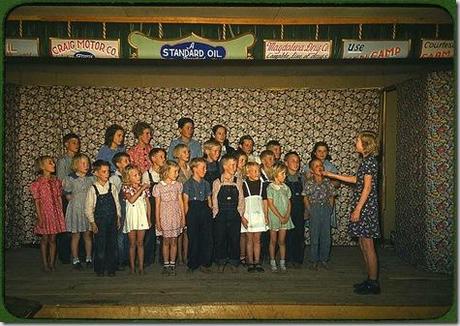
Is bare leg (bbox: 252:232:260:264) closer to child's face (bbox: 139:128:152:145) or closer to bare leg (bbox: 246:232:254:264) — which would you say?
bare leg (bbox: 246:232:254:264)

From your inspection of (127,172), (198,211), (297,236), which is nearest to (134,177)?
(127,172)

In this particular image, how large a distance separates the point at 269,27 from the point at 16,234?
5.51m

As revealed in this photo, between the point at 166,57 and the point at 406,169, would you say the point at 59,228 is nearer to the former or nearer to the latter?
the point at 166,57

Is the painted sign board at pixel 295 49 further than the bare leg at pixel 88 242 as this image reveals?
No

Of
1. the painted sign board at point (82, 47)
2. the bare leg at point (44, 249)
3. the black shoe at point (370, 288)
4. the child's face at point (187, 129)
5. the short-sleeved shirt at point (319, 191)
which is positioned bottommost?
the black shoe at point (370, 288)

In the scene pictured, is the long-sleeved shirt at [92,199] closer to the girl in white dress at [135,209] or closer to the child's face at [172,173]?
the girl in white dress at [135,209]

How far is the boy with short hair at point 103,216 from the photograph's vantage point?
7.08 metres

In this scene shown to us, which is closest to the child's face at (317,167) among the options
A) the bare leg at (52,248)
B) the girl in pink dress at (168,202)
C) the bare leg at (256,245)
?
the bare leg at (256,245)

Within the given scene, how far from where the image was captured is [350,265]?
316 inches

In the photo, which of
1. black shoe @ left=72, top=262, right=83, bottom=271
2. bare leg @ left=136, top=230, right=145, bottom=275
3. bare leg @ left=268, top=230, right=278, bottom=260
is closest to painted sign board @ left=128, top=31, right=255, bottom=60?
bare leg @ left=136, top=230, right=145, bottom=275

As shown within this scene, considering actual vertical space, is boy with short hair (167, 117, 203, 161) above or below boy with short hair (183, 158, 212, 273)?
above

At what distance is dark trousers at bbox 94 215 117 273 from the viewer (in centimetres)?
709

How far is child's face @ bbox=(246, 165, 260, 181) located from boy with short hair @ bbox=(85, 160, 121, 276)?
1808 millimetres

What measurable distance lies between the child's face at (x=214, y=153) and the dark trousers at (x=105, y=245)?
5.36 ft
